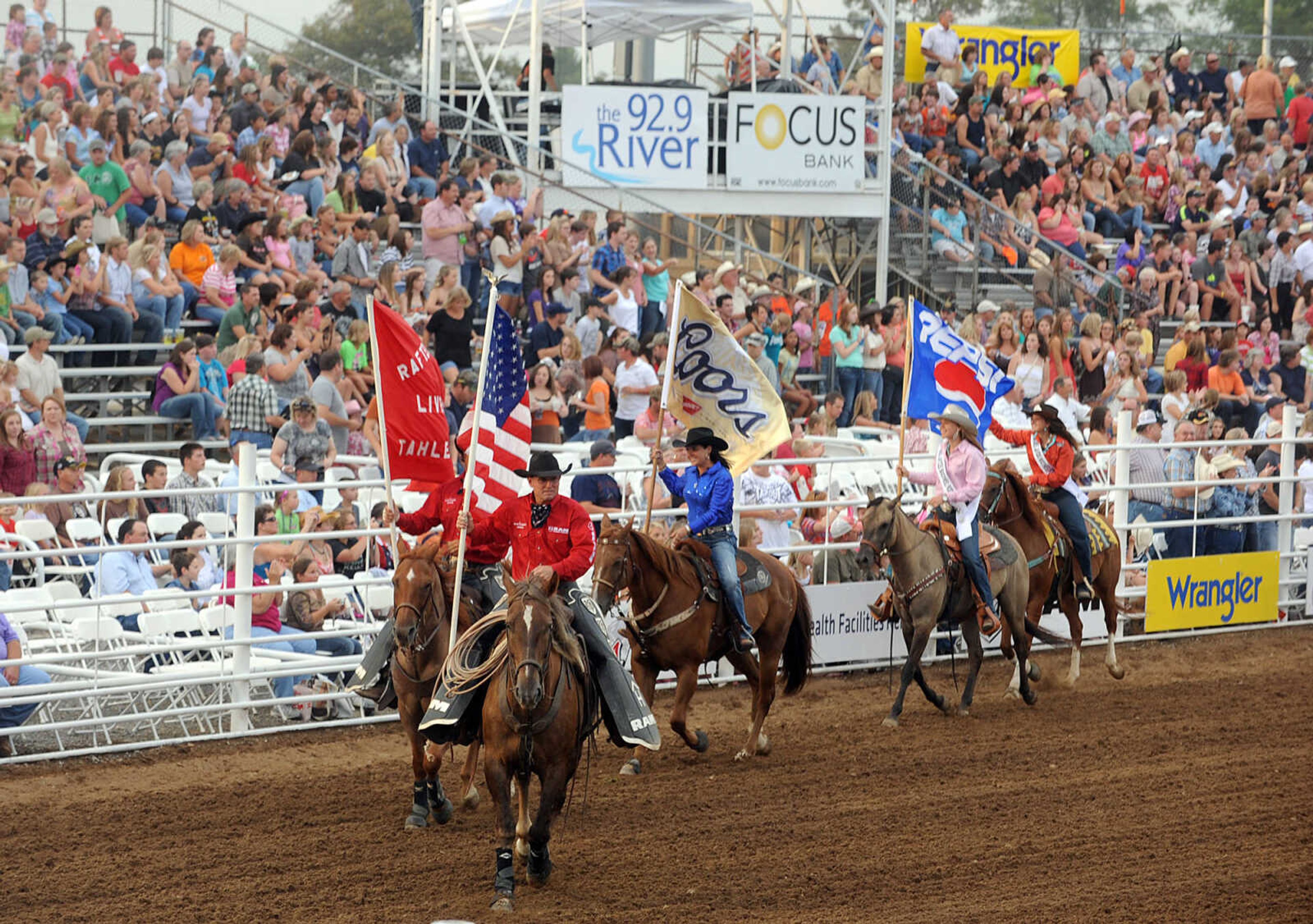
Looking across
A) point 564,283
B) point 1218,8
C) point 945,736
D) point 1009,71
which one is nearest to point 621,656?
point 945,736

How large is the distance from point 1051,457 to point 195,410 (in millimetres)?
7788

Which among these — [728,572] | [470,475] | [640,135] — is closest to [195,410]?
[728,572]

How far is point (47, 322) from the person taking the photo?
1638cm

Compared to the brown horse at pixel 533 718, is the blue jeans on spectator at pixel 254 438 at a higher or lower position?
higher

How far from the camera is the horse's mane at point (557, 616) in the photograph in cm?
865

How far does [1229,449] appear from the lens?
18312 mm

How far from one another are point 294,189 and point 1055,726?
35.6 feet

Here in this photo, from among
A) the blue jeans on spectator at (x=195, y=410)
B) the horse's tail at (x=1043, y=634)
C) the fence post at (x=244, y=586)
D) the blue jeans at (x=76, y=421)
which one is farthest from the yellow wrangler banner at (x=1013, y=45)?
the fence post at (x=244, y=586)

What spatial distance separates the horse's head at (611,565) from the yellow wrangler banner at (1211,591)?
24.2ft

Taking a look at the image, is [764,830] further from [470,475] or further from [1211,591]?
[1211,591]

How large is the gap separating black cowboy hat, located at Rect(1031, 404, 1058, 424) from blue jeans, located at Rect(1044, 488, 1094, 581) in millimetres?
806

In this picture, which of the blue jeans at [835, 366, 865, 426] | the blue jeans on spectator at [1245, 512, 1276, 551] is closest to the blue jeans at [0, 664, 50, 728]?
the blue jeans at [835, 366, 865, 426]

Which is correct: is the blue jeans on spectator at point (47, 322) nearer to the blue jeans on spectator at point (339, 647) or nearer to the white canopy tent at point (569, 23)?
the blue jeans on spectator at point (339, 647)

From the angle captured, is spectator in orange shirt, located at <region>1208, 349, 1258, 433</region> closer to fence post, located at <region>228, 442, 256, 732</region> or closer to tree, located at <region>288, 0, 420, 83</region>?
fence post, located at <region>228, 442, 256, 732</region>
